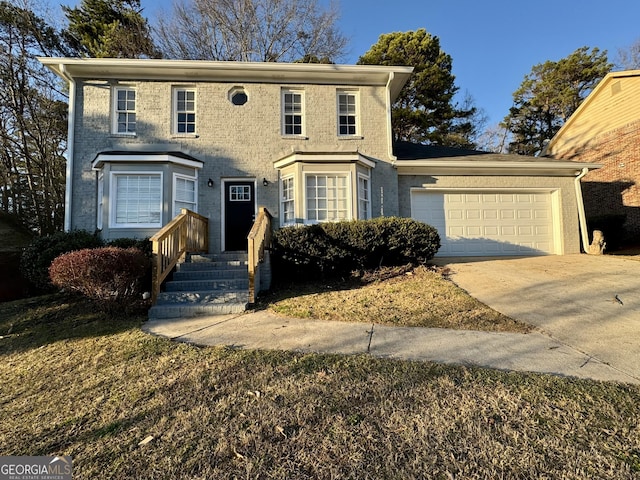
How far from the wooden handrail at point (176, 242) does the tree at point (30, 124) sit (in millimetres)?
9890

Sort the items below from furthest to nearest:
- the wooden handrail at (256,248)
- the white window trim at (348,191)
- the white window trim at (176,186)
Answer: the white window trim at (348,191), the white window trim at (176,186), the wooden handrail at (256,248)

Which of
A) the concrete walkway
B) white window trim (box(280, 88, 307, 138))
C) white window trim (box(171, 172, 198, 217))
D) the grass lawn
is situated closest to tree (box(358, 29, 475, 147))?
white window trim (box(280, 88, 307, 138))

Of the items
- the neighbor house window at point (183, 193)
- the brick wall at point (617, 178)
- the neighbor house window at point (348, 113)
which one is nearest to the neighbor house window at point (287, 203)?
the neighbor house window at point (348, 113)

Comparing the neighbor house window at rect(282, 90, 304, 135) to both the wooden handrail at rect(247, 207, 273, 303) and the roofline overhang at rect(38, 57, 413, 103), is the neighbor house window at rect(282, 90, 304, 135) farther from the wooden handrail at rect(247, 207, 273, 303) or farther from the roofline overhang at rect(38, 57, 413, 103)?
the wooden handrail at rect(247, 207, 273, 303)

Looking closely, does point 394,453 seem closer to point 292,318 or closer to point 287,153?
point 292,318

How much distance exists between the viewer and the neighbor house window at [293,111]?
10375 mm

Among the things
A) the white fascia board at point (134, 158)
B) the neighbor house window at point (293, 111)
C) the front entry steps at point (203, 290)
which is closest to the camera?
the front entry steps at point (203, 290)

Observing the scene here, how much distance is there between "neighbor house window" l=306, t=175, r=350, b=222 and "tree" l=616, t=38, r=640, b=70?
27.2 m

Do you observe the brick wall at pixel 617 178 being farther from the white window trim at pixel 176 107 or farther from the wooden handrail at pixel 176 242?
the white window trim at pixel 176 107

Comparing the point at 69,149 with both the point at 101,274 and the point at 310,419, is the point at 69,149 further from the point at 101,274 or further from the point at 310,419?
the point at 310,419

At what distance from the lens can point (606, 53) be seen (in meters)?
21.0

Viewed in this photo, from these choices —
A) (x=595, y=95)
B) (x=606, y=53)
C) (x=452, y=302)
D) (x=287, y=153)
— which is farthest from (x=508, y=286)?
(x=606, y=53)

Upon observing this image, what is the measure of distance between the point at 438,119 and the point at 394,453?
2146 centimetres

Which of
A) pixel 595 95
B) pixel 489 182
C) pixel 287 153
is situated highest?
pixel 595 95
